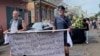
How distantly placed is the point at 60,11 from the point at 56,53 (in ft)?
3.81

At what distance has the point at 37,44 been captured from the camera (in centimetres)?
764

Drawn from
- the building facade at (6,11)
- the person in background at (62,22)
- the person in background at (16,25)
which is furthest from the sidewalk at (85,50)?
the building facade at (6,11)

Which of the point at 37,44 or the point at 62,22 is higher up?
the point at 62,22

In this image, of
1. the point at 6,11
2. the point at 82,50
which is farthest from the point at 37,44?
the point at 6,11

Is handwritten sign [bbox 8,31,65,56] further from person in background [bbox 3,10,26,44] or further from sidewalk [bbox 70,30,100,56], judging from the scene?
sidewalk [bbox 70,30,100,56]

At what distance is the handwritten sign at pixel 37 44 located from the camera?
7617 mm

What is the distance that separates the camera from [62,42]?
25.3 feet

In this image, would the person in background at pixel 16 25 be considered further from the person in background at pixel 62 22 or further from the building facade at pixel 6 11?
the building facade at pixel 6 11

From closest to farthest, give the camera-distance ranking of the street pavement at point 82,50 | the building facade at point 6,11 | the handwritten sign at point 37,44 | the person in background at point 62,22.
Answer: the handwritten sign at point 37,44 < the person in background at point 62,22 < the street pavement at point 82,50 < the building facade at point 6,11

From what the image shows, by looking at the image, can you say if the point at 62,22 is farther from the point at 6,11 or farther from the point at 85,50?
the point at 6,11

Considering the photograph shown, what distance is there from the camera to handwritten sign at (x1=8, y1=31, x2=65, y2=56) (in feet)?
25.0

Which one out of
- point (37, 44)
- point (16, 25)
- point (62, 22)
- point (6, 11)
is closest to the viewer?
point (37, 44)

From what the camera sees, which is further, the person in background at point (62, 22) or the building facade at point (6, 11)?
the building facade at point (6, 11)

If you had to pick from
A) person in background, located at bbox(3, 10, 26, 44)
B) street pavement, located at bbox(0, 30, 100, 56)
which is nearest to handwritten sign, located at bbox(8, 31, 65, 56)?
person in background, located at bbox(3, 10, 26, 44)
